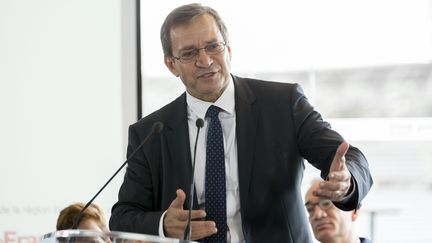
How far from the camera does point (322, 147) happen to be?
7.22ft

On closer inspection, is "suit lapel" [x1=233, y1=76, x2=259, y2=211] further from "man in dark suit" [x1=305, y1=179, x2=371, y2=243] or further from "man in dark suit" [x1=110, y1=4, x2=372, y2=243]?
"man in dark suit" [x1=305, y1=179, x2=371, y2=243]

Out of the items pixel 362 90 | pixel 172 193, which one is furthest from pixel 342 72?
pixel 172 193

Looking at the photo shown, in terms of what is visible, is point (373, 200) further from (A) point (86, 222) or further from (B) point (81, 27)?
(B) point (81, 27)

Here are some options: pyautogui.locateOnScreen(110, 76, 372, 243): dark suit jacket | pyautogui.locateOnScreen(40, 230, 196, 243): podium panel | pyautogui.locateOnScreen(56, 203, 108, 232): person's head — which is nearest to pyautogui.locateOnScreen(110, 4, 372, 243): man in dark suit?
pyautogui.locateOnScreen(110, 76, 372, 243): dark suit jacket

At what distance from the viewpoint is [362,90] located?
162 inches

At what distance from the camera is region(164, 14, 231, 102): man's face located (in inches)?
92.4

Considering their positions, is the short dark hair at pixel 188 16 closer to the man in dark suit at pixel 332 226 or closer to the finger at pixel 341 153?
the finger at pixel 341 153

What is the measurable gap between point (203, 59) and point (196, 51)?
5 cm

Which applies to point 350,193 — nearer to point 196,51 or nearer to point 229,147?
point 229,147

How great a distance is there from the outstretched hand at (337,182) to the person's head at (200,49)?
572mm

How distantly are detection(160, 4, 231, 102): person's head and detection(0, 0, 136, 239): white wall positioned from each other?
1861 millimetres

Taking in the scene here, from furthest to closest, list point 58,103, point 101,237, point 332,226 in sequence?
point 58,103, point 332,226, point 101,237

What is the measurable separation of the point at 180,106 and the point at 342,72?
73.4 inches

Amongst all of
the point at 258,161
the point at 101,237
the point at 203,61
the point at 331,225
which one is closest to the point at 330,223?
the point at 331,225
